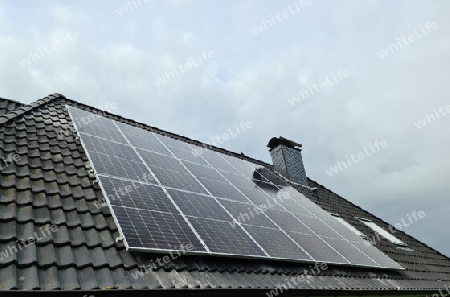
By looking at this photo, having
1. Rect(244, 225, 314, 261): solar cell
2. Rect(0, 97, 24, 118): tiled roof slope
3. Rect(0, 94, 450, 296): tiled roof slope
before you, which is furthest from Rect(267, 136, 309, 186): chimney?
Rect(0, 97, 24, 118): tiled roof slope

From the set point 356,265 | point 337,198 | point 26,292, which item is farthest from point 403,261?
point 26,292

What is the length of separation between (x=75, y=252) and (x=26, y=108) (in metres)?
4.96

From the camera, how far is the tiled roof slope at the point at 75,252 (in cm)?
333

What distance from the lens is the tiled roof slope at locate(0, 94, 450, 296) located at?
131 inches

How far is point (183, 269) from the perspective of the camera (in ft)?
13.7

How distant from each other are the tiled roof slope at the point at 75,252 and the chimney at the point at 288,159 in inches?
274

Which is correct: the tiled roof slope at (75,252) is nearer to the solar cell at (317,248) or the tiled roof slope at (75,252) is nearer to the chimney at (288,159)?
the solar cell at (317,248)

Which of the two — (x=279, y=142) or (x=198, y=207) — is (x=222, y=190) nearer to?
(x=198, y=207)

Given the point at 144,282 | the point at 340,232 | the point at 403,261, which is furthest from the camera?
the point at 403,261

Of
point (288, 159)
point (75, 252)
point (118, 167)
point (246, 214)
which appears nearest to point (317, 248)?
point (246, 214)

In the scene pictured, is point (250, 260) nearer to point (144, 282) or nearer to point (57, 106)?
point (144, 282)

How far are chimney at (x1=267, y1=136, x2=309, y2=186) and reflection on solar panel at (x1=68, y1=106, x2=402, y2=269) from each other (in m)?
4.41

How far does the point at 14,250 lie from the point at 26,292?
67cm

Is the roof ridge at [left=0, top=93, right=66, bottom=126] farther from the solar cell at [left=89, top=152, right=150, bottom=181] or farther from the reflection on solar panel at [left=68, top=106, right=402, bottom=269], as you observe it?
the solar cell at [left=89, top=152, right=150, bottom=181]
